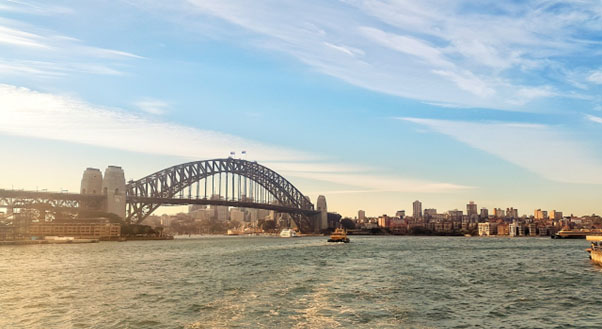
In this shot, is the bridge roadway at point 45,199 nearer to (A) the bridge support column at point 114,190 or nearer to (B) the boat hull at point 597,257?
(A) the bridge support column at point 114,190

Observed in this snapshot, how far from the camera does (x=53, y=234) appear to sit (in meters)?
124

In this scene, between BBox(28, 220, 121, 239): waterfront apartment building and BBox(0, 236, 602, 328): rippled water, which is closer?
BBox(0, 236, 602, 328): rippled water

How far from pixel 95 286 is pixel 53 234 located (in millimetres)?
103465

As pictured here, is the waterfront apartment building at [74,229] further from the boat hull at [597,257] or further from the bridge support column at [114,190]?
the boat hull at [597,257]

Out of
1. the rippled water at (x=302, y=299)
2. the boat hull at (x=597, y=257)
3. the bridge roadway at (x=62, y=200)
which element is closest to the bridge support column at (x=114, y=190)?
the bridge roadway at (x=62, y=200)

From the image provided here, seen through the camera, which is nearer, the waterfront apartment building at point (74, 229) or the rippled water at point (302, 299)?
the rippled water at point (302, 299)

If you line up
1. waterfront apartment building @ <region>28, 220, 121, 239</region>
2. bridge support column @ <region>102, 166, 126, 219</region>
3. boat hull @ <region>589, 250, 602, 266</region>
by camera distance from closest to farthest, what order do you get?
boat hull @ <region>589, 250, 602, 266</region>
waterfront apartment building @ <region>28, 220, 121, 239</region>
bridge support column @ <region>102, 166, 126, 219</region>

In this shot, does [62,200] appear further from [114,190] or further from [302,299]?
[302,299]

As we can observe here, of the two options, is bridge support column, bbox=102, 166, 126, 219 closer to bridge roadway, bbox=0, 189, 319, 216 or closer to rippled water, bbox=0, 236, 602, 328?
bridge roadway, bbox=0, 189, 319, 216

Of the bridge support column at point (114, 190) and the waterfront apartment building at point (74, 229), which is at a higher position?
the bridge support column at point (114, 190)

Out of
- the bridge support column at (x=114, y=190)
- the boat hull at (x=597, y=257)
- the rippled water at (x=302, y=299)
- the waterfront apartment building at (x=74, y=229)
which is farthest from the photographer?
the bridge support column at (x=114, y=190)

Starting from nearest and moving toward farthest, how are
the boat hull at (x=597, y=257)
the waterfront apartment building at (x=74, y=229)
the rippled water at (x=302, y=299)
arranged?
1. the rippled water at (x=302, y=299)
2. the boat hull at (x=597, y=257)
3. the waterfront apartment building at (x=74, y=229)

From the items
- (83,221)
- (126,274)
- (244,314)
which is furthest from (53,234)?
(244,314)

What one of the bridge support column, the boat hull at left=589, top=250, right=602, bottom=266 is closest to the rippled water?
the boat hull at left=589, top=250, right=602, bottom=266
